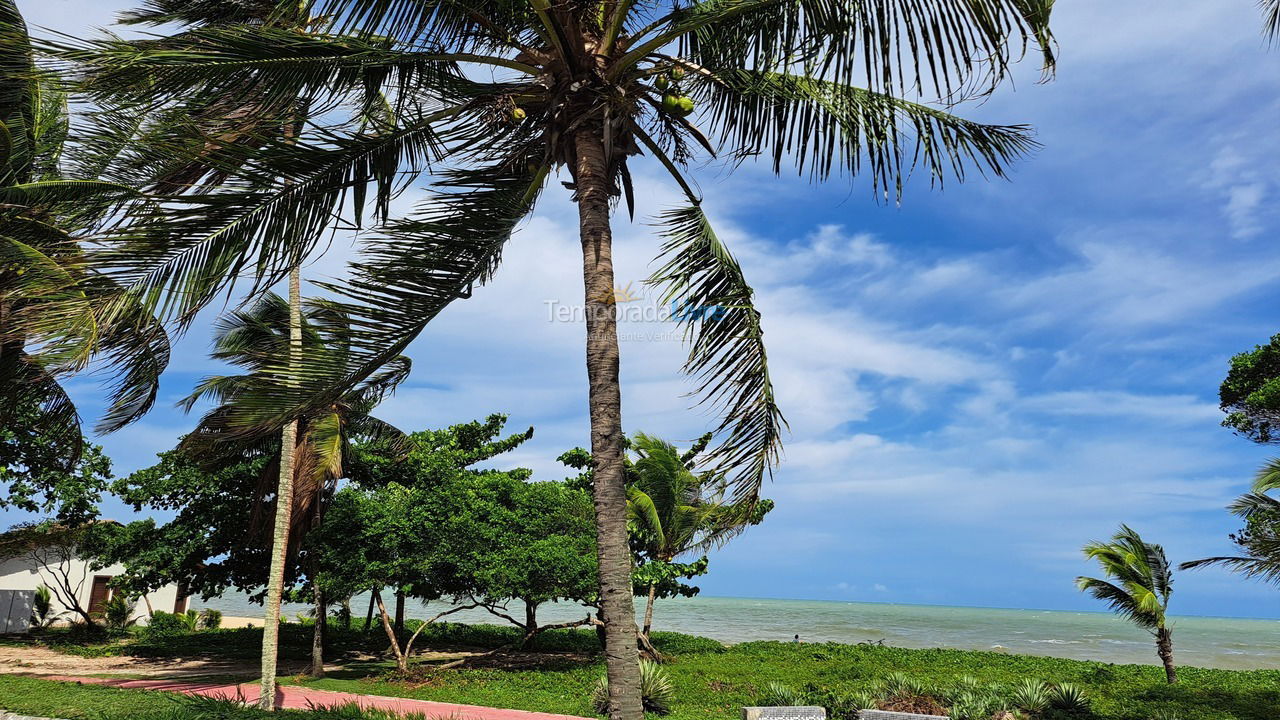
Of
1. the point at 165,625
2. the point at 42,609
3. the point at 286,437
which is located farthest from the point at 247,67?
the point at 42,609

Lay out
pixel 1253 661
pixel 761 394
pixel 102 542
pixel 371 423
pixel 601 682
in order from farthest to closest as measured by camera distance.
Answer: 1. pixel 1253 661
2. pixel 371 423
3. pixel 102 542
4. pixel 601 682
5. pixel 761 394

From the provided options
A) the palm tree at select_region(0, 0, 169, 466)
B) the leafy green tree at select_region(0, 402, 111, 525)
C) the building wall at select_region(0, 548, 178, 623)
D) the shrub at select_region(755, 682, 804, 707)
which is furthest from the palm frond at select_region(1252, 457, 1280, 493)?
the building wall at select_region(0, 548, 178, 623)

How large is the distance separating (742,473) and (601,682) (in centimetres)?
798

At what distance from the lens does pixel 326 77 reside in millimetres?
4855

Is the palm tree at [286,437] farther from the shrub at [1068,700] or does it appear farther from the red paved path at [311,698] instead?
the shrub at [1068,700]

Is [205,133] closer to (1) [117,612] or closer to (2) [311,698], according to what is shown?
(2) [311,698]

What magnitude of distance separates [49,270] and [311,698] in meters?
9.37

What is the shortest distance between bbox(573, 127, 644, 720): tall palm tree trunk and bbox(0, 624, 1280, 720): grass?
8285 mm

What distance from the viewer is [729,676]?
1642 cm

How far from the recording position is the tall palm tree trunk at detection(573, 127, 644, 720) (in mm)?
4621

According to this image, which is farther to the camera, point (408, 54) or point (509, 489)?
point (509, 489)

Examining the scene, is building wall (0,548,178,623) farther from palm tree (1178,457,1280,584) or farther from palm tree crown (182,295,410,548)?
palm tree (1178,457,1280,584)

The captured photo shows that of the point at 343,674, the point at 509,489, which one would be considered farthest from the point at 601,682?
the point at 343,674

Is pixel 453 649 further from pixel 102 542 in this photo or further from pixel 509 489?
pixel 102 542
